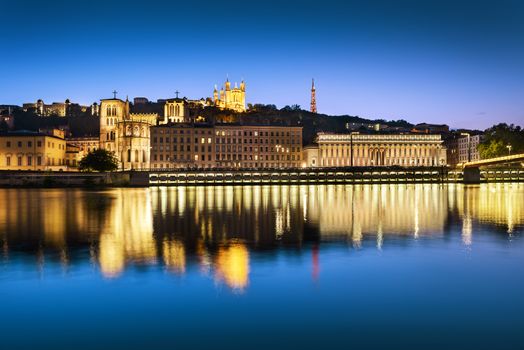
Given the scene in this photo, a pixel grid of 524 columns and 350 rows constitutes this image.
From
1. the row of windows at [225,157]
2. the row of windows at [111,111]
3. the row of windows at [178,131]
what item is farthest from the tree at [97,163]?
the row of windows at [111,111]

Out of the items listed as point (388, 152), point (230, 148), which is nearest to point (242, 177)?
point (230, 148)

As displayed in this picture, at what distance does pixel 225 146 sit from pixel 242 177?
53.4m

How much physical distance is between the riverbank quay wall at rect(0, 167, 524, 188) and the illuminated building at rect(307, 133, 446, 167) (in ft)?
153

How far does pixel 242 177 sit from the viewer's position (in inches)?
4072

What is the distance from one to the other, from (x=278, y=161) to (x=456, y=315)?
150m

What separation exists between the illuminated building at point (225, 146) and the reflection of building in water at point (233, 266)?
5343 inches

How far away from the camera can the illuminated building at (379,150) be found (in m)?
171

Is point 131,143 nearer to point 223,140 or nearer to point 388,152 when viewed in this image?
point 223,140

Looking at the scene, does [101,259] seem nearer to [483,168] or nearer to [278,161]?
[483,168]

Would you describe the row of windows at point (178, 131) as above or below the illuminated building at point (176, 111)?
below

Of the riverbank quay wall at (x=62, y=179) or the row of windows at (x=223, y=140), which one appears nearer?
the riverbank quay wall at (x=62, y=179)

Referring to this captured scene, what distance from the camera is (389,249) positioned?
16.8m

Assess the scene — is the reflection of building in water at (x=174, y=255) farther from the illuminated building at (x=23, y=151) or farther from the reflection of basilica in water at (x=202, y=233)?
the illuminated building at (x=23, y=151)

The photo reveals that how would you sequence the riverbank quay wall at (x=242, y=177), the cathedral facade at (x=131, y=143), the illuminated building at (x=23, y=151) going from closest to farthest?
the riverbank quay wall at (x=242, y=177) → the illuminated building at (x=23, y=151) → the cathedral facade at (x=131, y=143)
